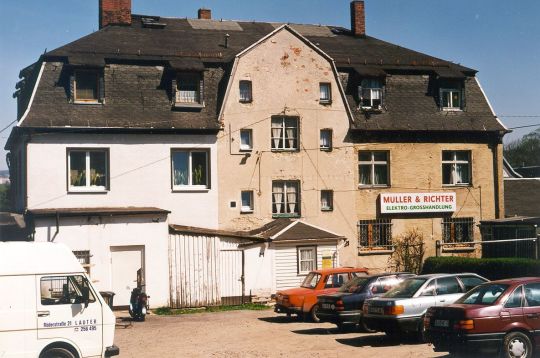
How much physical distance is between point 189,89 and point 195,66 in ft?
3.35

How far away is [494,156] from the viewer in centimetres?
3700

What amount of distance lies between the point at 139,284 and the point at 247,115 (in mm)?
9437

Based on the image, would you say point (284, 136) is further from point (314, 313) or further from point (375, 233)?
point (314, 313)

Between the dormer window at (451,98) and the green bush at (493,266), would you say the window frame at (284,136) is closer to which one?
the dormer window at (451,98)

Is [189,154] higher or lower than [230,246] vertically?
higher

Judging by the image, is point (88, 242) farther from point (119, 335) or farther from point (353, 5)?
point (353, 5)

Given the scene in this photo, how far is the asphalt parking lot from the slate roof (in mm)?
9378

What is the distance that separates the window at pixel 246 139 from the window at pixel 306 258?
4.92 meters

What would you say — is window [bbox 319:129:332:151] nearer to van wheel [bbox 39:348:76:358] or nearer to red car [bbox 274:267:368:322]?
red car [bbox 274:267:368:322]

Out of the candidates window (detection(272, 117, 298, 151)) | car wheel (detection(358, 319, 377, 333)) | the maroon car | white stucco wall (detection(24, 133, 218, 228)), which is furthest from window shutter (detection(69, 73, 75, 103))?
the maroon car

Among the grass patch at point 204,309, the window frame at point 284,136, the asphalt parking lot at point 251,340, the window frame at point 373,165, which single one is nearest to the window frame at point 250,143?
the window frame at point 284,136

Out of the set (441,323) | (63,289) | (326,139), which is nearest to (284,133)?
(326,139)

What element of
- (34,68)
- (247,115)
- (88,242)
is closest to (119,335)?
(88,242)

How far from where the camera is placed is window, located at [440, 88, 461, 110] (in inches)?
1457
